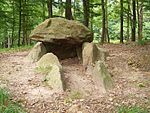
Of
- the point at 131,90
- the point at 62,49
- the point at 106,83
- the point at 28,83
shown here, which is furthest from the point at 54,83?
the point at 62,49

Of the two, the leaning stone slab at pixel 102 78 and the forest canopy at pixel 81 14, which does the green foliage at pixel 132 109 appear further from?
the forest canopy at pixel 81 14

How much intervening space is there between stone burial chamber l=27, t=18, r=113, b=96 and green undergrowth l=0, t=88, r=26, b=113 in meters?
1.84

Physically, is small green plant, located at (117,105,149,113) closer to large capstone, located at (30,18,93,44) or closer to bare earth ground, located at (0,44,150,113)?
bare earth ground, located at (0,44,150,113)

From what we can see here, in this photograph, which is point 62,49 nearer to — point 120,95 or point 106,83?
point 106,83

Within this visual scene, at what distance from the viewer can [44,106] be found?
22.4 feet

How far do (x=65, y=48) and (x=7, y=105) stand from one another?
477 cm

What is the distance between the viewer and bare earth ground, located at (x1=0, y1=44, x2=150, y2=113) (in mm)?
6891

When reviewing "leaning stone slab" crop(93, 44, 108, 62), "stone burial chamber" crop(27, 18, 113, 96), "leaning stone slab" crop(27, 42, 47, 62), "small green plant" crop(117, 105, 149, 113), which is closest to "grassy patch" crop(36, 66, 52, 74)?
"stone burial chamber" crop(27, 18, 113, 96)

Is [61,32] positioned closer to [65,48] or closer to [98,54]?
[65,48]

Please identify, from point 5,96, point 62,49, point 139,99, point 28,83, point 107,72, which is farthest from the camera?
point 62,49

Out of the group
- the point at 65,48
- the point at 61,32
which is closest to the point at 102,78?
the point at 61,32

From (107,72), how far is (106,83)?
512 millimetres

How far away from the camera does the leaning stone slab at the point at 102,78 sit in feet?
26.7

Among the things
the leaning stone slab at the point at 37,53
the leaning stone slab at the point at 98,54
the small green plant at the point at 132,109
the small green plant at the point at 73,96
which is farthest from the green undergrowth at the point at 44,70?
the small green plant at the point at 132,109
